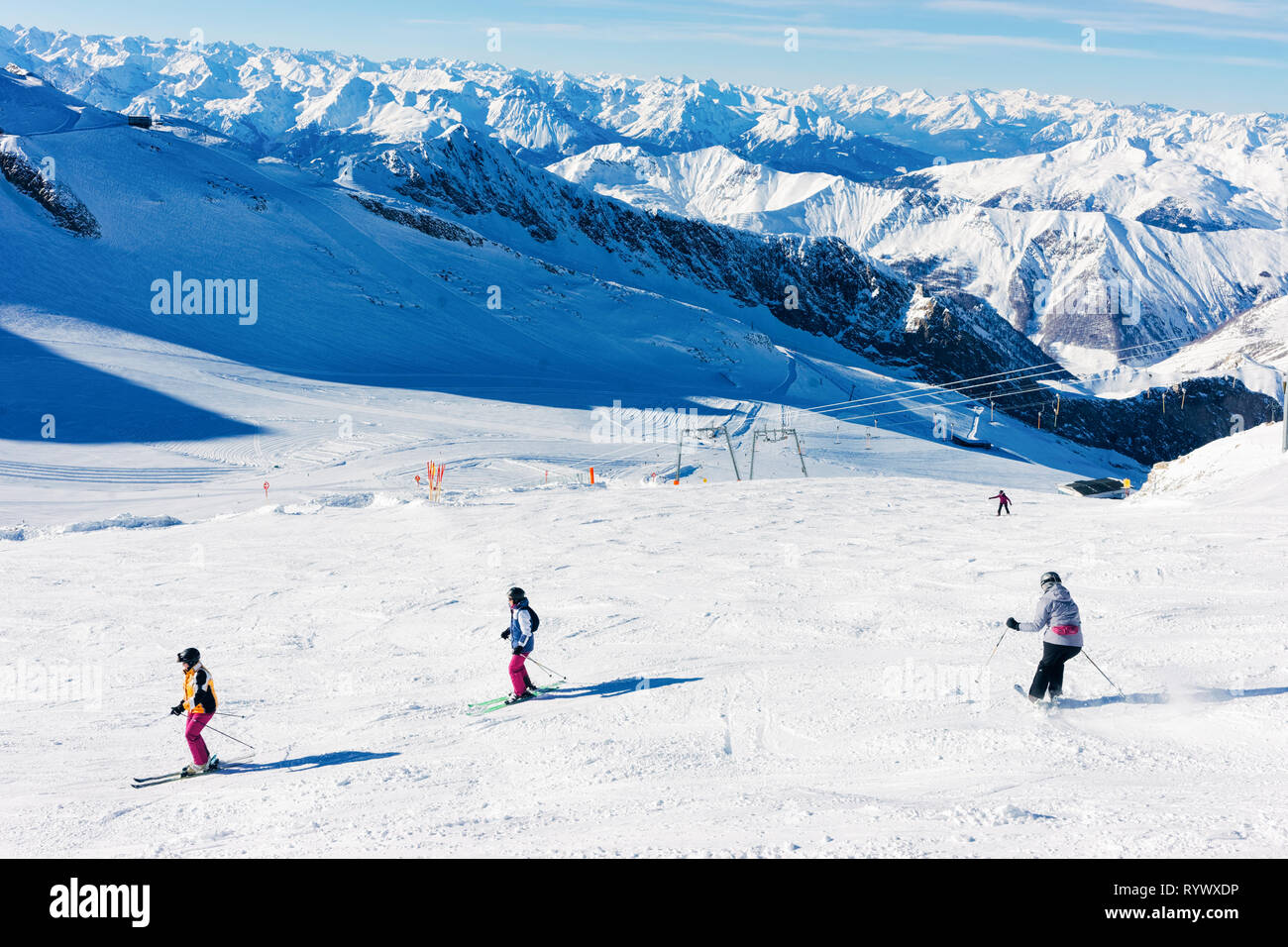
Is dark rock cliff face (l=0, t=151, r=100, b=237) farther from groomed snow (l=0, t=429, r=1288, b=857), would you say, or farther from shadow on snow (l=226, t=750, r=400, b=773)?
shadow on snow (l=226, t=750, r=400, b=773)

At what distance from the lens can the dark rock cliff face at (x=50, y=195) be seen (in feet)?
222

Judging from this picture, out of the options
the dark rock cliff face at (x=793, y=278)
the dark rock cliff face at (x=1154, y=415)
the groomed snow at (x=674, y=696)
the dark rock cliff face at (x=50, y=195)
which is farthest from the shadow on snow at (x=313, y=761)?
the dark rock cliff face at (x=1154, y=415)

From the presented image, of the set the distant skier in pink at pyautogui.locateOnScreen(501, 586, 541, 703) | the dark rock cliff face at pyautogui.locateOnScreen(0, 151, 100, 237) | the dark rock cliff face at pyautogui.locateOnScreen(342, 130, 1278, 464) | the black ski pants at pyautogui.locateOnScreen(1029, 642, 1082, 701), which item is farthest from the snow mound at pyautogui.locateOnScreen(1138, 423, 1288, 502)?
the dark rock cliff face at pyautogui.locateOnScreen(342, 130, 1278, 464)

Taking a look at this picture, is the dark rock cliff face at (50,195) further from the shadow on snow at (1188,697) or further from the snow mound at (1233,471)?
the shadow on snow at (1188,697)

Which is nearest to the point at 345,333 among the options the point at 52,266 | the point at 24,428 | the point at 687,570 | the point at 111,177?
the point at 52,266

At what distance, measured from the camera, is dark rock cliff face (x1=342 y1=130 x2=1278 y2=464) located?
13538cm

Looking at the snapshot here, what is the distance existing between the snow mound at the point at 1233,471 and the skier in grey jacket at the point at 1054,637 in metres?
14.2

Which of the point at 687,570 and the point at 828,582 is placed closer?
the point at 828,582

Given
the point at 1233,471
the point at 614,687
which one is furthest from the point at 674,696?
the point at 1233,471

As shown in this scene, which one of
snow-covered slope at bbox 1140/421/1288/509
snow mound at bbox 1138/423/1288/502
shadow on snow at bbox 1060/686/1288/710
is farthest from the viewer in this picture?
snow mound at bbox 1138/423/1288/502

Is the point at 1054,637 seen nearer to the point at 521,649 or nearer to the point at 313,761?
the point at 521,649
